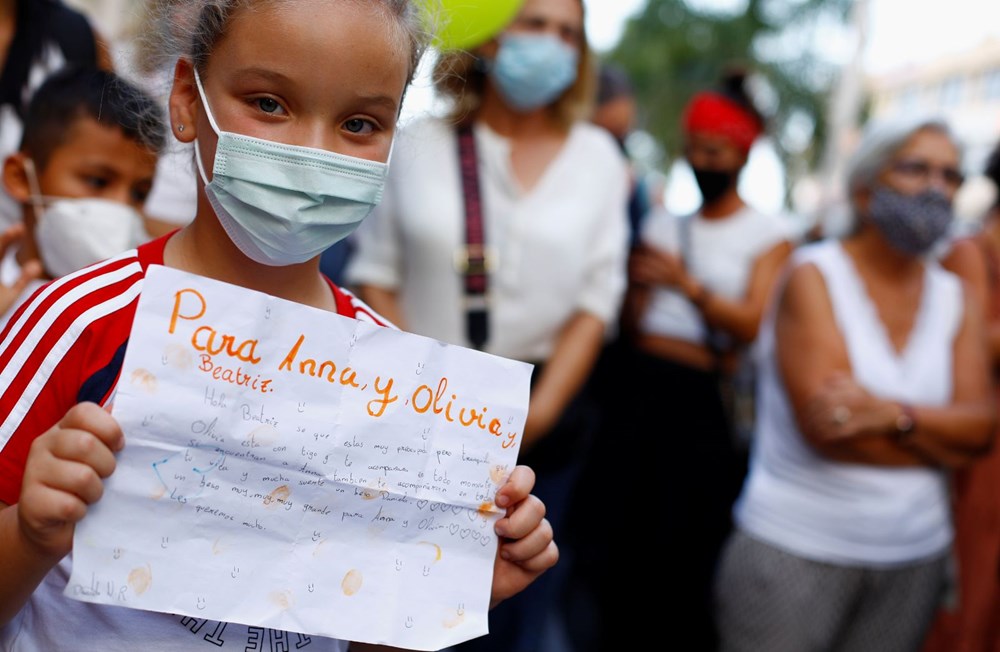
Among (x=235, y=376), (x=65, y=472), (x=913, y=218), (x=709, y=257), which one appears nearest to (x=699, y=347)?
(x=709, y=257)

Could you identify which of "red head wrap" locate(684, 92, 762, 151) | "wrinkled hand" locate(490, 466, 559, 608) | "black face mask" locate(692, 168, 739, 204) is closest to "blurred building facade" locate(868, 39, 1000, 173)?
"red head wrap" locate(684, 92, 762, 151)

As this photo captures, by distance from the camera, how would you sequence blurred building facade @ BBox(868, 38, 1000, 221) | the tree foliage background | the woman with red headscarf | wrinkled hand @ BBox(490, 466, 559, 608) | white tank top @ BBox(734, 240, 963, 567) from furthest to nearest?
blurred building facade @ BBox(868, 38, 1000, 221) < the tree foliage background < the woman with red headscarf < white tank top @ BBox(734, 240, 963, 567) < wrinkled hand @ BBox(490, 466, 559, 608)

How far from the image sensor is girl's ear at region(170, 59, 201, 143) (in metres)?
1.46

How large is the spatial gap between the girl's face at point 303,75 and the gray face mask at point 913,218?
218cm

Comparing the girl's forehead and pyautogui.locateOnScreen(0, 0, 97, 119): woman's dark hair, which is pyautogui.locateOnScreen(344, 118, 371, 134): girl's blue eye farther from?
pyautogui.locateOnScreen(0, 0, 97, 119): woman's dark hair

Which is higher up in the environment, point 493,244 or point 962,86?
point 962,86

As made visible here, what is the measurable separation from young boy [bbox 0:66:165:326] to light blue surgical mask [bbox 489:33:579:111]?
1271 millimetres

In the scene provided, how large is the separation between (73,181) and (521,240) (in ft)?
4.35

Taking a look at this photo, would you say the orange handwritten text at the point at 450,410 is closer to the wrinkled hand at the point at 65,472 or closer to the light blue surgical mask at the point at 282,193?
the light blue surgical mask at the point at 282,193

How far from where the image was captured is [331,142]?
1.36m

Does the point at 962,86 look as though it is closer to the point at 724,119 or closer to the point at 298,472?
the point at 724,119

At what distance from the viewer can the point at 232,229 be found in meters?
1.39

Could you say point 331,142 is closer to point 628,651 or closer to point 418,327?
point 418,327

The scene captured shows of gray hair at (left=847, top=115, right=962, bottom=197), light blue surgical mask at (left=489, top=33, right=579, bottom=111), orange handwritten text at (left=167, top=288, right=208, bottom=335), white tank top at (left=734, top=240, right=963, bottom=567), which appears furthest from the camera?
gray hair at (left=847, top=115, right=962, bottom=197)
